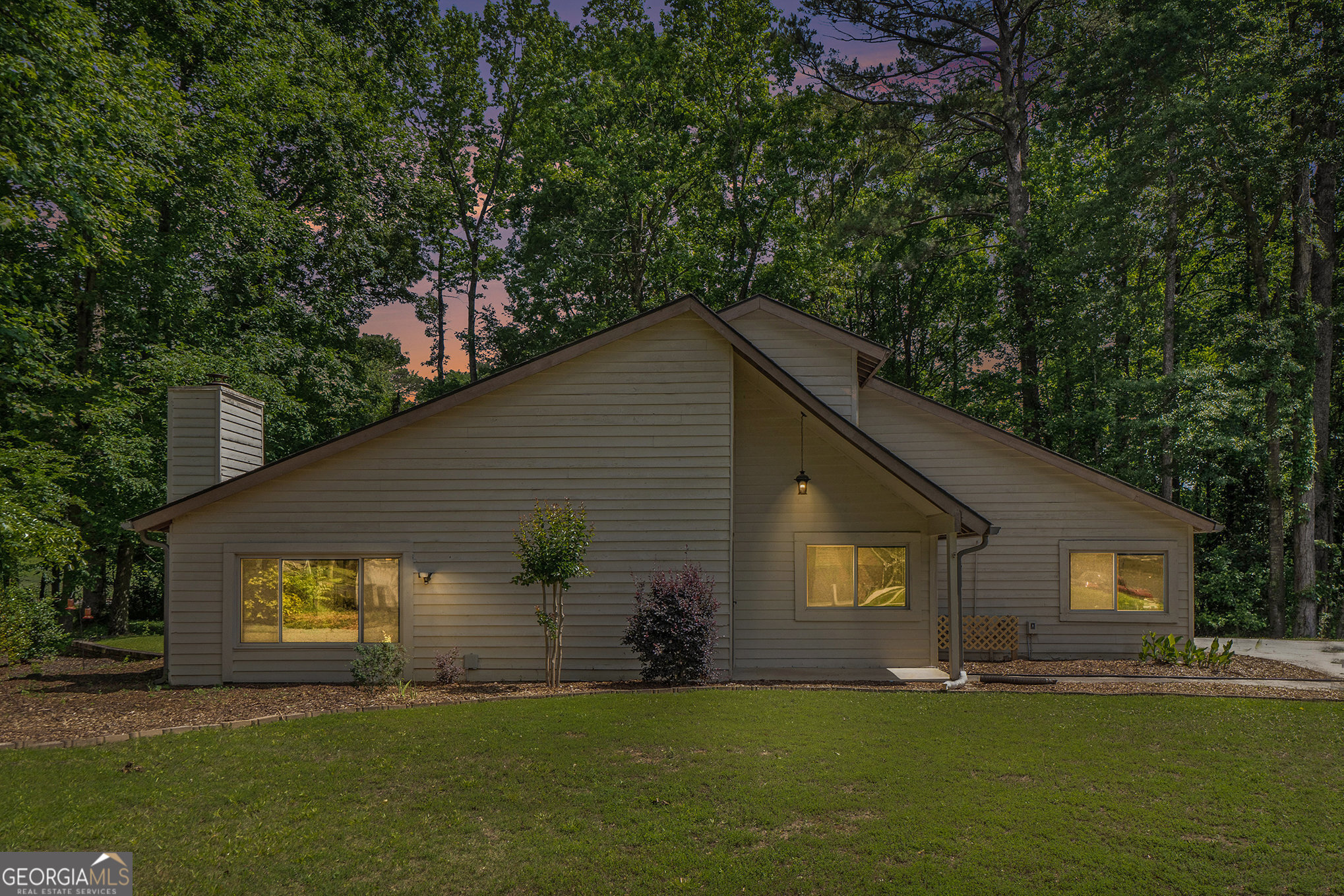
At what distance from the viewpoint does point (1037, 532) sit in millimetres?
13508

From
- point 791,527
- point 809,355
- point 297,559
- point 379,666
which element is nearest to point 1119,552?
point 791,527

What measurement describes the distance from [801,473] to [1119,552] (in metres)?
6.33

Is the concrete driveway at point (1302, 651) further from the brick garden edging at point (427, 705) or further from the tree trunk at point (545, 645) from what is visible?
the tree trunk at point (545, 645)

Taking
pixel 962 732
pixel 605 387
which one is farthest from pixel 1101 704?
pixel 605 387

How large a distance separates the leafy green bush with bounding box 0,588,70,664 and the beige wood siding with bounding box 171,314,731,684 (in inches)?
185

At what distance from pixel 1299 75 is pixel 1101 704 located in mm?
16434

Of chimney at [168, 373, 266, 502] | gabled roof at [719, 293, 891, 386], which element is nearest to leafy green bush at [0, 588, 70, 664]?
chimney at [168, 373, 266, 502]

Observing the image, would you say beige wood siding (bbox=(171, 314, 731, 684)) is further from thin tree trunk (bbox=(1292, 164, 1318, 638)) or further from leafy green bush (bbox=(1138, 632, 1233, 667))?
thin tree trunk (bbox=(1292, 164, 1318, 638))

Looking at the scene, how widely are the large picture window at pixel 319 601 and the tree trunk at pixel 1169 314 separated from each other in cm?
1813

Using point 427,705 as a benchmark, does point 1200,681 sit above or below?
below

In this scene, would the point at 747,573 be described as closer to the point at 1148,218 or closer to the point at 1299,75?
the point at 1148,218

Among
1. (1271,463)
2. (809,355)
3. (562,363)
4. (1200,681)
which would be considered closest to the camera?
(1200,681)

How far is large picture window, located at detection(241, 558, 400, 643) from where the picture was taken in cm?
1086

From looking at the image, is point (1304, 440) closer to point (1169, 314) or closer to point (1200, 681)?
point (1169, 314)
